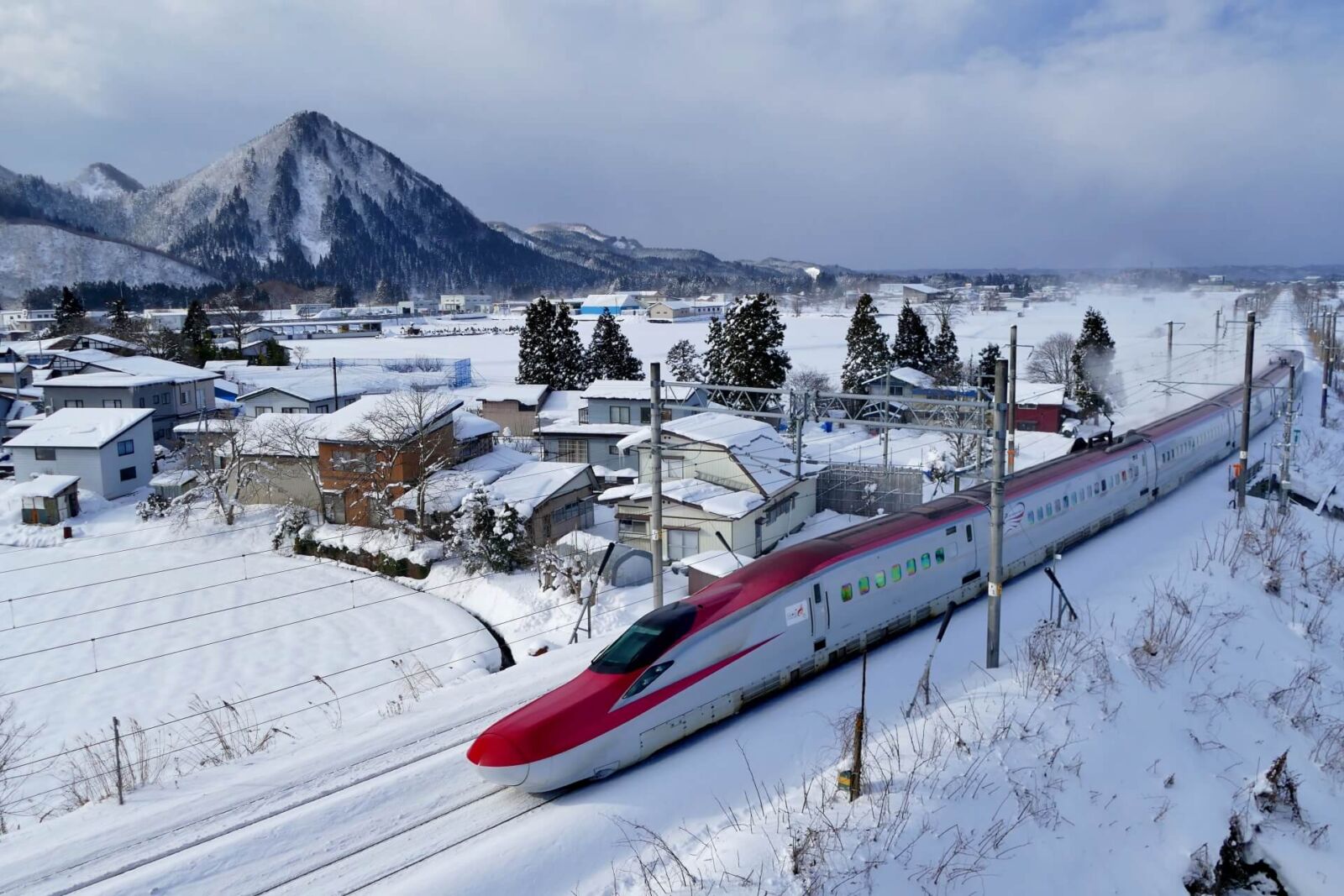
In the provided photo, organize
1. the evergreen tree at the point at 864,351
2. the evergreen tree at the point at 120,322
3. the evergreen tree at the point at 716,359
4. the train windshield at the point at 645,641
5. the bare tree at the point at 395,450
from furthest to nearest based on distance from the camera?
the evergreen tree at the point at 120,322 → the evergreen tree at the point at 864,351 → the evergreen tree at the point at 716,359 → the bare tree at the point at 395,450 → the train windshield at the point at 645,641

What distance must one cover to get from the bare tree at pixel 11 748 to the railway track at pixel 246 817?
265 inches

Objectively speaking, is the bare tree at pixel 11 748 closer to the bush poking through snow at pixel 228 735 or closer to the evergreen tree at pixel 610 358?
the bush poking through snow at pixel 228 735

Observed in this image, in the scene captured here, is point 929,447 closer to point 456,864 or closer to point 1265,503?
point 1265,503

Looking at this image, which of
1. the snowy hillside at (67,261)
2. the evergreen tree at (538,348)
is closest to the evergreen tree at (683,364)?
the evergreen tree at (538,348)

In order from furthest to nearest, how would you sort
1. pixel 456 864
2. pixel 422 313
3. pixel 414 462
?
pixel 422 313 → pixel 414 462 → pixel 456 864

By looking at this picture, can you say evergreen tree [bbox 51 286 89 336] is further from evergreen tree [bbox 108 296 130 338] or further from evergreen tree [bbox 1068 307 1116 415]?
evergreen tree [bbox 1068 307 1116 415]

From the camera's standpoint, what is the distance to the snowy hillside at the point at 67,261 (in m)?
165

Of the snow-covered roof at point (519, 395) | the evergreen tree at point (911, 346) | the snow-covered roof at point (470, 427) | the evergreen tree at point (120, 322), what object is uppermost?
the evergreen tree at point (120, 322)

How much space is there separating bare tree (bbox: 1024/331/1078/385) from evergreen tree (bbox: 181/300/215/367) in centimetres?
5848

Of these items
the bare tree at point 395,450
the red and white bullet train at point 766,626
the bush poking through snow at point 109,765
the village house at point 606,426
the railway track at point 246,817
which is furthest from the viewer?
the village house at point 606,426

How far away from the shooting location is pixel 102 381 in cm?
4053

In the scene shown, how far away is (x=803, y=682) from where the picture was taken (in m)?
11.1

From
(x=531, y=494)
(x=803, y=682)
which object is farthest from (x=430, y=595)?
(x=803, y=682)

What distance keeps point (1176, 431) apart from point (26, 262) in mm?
204726
